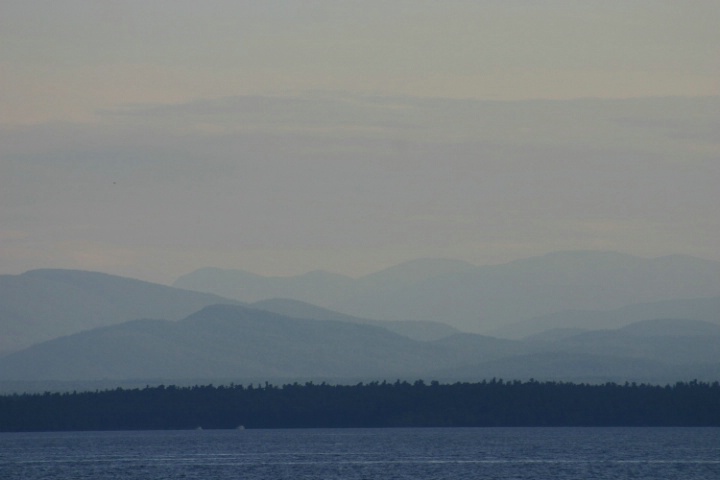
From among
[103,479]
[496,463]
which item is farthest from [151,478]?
[496,463]

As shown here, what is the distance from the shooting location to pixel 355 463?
16075 centimetres

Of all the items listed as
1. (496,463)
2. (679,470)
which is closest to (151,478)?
(496,463)

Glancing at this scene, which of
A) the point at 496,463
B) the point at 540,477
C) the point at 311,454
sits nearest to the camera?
the point at 540,477

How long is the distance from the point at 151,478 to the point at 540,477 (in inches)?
1362

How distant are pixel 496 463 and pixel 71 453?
5949 centimetres

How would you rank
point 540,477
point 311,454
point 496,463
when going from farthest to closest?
1. point 311,454
2. point 496,463
3. point 540,477

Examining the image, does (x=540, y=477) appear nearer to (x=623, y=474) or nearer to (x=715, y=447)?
(x=623, y=474)

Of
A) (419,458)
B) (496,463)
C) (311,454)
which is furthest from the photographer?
(311,454)

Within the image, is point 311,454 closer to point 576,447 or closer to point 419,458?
point 419,458

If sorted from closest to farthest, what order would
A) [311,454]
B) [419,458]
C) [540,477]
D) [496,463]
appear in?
[540,477], [496,463], [419,458], [311,454]

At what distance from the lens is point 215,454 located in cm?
18538

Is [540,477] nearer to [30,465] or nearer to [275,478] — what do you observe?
[275,478]

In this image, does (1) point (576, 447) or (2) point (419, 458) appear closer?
(2) point (419, 458)

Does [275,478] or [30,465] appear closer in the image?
[275,478]
